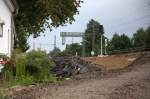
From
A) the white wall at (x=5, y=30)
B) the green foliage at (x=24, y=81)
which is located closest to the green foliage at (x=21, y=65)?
the green foliage at (x=24, y=81)

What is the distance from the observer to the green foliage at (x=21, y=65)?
1029 inches

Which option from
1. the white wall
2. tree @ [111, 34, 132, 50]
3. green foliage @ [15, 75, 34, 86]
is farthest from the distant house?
tree @ [111, 34, 132, 50]

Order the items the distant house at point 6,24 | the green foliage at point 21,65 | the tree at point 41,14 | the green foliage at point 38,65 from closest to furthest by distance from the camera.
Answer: the green foliage at point 21,65 < the green foliage at point 38,65 < the distant house at point 6,24 < the tree at point 41,14

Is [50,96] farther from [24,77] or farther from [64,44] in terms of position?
[64,44]

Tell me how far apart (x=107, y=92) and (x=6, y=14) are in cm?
1737

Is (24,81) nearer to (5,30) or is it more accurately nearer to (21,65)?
(21,65)

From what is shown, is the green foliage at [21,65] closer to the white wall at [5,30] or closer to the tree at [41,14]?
the white wall at [5,30]

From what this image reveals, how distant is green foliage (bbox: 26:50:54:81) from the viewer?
1062 inches

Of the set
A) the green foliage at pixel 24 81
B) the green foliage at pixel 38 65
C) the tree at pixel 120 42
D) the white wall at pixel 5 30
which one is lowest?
the green foliage at pixel 24 81

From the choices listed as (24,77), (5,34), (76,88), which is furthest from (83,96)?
(5,34)

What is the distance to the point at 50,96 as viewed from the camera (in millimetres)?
16062

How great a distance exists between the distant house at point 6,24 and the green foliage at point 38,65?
13.2 ft

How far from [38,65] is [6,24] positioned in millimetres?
6729

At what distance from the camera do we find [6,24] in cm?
3319
